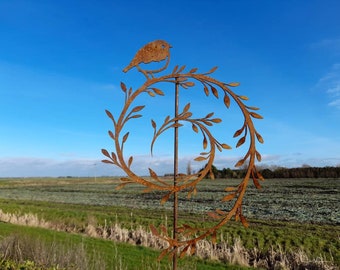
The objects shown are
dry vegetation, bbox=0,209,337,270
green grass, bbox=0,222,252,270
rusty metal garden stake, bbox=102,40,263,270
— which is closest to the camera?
rusty metal garden stake, bbox=102,40,263,270

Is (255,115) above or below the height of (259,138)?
above

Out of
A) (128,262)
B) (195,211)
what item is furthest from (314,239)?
(195,211)

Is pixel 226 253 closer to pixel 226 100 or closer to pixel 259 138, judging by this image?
pixel 259 138

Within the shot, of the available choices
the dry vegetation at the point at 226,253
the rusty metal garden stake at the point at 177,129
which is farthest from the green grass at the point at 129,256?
the rusty metal garden stake at the point at 177,129

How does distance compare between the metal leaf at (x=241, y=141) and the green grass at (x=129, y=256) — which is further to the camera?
the green grass at (x=129, y=256)

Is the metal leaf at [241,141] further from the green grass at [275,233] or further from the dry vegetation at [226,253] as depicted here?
the green grass at [275,233]

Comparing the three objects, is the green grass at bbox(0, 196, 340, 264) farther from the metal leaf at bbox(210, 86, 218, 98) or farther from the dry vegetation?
the metal leaf at bbox(210, 86, 218, 98)

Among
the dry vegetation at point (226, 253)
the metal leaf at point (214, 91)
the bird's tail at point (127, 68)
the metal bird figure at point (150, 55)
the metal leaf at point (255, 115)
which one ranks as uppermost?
the metal bird figure at point (150, 55)

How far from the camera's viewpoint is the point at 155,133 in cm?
412

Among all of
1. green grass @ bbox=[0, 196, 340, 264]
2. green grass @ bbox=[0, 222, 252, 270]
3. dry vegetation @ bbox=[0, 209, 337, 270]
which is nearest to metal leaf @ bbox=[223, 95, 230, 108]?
dry vegetation @ bbox=[0, 209, 337, 270]

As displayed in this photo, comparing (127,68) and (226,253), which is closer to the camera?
(127,68)

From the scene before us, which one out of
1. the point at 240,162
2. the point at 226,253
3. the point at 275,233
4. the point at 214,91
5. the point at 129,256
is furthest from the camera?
the point at 275,233

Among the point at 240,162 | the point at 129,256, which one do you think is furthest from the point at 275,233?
the point at 240,162

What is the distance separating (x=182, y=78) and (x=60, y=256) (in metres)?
4.81
